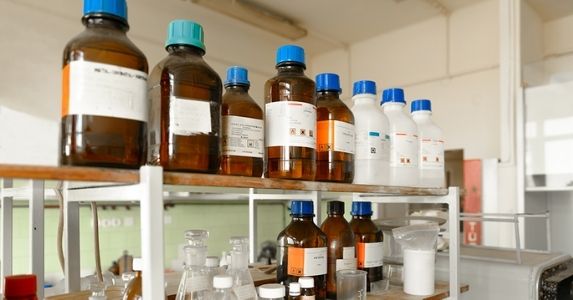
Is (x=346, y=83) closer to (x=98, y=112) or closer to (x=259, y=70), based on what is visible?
(x=259, y=70)

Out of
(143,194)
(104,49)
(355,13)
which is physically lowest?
(143,194)

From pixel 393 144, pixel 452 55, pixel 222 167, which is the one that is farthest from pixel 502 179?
pixel 222 167

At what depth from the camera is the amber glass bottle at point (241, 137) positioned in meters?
0.79

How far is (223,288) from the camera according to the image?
775mm

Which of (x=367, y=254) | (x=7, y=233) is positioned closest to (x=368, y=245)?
(x=367, y=254)

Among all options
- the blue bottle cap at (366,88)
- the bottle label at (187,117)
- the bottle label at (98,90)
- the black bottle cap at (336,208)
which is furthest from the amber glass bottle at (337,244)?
the bottle label at (98,90)

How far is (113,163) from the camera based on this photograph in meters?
0.61

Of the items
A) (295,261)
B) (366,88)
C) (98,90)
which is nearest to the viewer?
(98,90)

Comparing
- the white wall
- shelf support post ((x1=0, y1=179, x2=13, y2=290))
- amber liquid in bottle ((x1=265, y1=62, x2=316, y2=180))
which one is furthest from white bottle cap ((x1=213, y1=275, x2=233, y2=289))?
the white wall

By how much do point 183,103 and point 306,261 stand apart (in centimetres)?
49

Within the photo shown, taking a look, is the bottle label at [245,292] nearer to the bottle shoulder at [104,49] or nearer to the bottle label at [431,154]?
the bottle shoulder at [104,49]

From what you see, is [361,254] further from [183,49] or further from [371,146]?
[183,49]

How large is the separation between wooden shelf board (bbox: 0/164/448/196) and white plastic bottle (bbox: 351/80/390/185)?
0.19ft

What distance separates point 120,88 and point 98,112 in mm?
47
